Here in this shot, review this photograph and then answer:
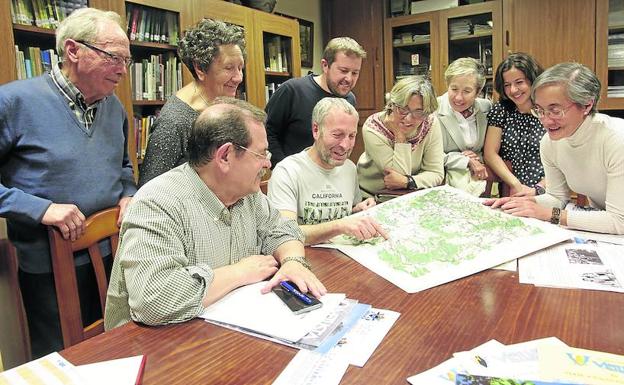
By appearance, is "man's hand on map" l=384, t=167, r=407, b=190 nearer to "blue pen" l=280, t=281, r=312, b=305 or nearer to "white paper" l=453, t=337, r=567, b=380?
"blue pen" l=280, t=281, r=312, b=305

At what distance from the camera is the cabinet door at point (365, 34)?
15.2 feet

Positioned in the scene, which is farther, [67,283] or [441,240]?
[441,240]

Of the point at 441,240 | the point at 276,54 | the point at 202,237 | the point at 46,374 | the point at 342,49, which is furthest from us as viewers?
the point at 276,54

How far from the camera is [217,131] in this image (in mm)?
1192

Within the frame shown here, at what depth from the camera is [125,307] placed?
115cm

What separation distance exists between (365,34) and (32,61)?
10.5 ft

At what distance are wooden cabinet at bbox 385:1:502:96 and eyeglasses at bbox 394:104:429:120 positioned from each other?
233 cm

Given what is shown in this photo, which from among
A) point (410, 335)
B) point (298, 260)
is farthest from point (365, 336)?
point (298, 260)

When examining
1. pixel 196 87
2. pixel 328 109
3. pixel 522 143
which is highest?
pixel 196 87

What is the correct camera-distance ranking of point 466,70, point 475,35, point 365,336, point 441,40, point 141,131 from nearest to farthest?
1. point 365,336
2. point 466,70
3. point 141,131
4. point 475,35
5. point 441,40

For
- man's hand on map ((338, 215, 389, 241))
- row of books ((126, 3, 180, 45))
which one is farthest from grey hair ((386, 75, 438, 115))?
row of books ((126, 3, 180, 45))

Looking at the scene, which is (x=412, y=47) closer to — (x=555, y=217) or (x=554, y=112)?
(x=554, y=112)

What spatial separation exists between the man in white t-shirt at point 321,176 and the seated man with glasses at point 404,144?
1.26 ft

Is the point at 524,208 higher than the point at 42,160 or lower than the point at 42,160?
lower
